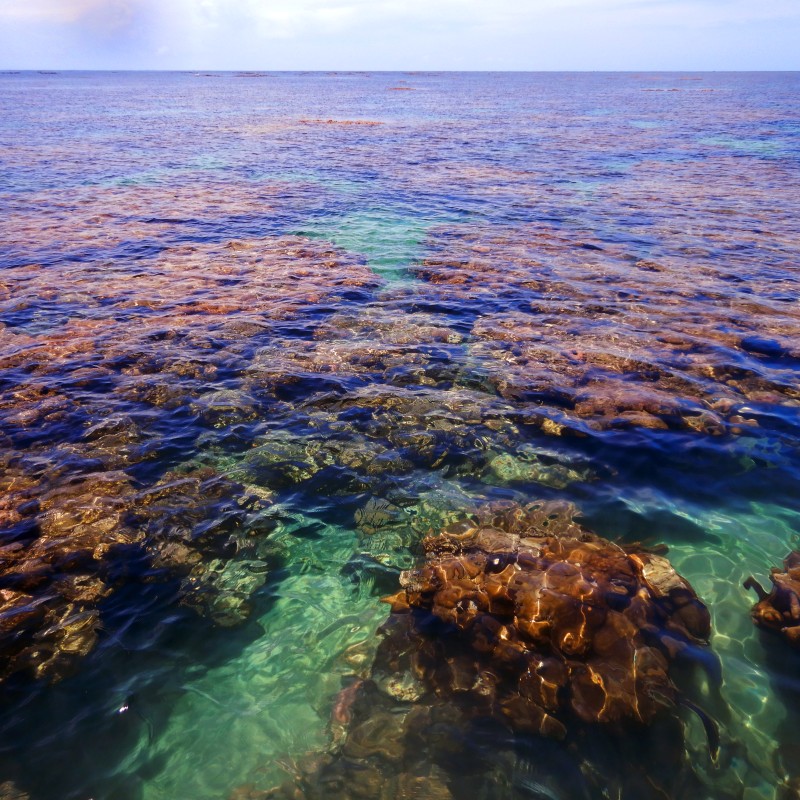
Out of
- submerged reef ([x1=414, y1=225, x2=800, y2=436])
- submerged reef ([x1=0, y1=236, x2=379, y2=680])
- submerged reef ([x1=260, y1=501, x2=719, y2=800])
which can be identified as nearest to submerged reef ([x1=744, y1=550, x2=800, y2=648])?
submerged reef ([x1=260, y1=501, x2=719, y2=800])

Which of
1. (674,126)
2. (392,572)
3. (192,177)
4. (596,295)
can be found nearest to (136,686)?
(392,572)

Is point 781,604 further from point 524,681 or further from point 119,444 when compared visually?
point 119,444

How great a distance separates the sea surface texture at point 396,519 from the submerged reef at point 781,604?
0.37ft

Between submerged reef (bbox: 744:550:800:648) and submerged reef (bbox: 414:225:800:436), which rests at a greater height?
submerged reef (bbox: 744:550:800:648)

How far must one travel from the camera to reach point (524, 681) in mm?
5680

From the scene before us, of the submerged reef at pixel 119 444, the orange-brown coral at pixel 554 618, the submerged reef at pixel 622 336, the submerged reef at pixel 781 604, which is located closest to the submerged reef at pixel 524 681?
the orange-brown coral at pixel 554 618

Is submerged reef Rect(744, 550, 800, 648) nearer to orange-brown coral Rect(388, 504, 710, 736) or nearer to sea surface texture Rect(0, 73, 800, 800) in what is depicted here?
sea surface texture Rect(0, 73, 800, 800)

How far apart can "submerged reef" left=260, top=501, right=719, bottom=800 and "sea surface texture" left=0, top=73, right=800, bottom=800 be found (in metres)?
0.03

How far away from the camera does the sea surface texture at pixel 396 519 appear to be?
522cm

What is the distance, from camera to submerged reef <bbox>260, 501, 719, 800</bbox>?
Answer: 4957mm

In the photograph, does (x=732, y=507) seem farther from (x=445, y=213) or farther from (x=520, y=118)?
(x=520, y=118)

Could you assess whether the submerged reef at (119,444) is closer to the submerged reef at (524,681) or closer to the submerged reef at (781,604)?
the submerged reef at (524,681)

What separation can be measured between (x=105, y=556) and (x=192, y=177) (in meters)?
32.0

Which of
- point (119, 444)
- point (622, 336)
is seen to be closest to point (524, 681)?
point (119, 444)
